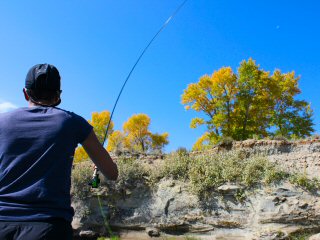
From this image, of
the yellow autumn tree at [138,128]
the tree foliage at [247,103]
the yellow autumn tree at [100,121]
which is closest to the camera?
the tree foliage at [247,103]

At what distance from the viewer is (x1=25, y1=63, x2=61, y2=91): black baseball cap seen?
1933 mm

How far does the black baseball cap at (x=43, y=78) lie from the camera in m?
1.93

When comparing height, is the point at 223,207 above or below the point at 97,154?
below

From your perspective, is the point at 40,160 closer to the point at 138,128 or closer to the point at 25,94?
the point at 25,94

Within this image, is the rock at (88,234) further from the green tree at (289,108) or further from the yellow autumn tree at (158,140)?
the yellow autumn tree at (158,140)

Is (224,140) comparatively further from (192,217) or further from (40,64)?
(40,64)

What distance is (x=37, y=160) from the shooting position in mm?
1799

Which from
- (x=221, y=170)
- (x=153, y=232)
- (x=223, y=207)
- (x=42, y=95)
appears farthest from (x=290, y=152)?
(x=42, y=95)

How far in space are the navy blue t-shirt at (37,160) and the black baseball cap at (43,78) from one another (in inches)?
5.0

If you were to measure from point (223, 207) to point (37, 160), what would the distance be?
833cm

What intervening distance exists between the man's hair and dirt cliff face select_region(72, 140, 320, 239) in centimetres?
704

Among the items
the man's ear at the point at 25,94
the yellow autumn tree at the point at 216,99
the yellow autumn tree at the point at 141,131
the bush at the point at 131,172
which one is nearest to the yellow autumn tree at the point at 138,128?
the yellow autumn tree at the point at 141,131

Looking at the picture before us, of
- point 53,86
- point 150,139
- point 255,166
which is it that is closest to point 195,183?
point 255,166

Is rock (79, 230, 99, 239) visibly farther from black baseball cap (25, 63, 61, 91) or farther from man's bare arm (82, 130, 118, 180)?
black baseball cap (25, 63, 61, 91)
